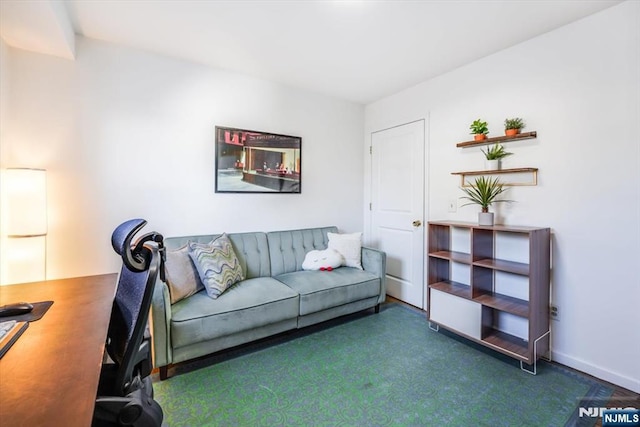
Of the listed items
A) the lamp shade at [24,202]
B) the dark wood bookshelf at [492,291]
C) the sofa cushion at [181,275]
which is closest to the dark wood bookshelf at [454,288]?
the dark wood bookshelf at [492,291]

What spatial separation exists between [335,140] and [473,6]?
200 cm

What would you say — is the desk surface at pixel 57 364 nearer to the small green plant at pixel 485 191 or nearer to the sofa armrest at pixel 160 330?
the sofa armrest at pixel 160 330

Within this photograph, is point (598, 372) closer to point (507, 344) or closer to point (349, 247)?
point (507, 344)

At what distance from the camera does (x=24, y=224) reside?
194 centimetres

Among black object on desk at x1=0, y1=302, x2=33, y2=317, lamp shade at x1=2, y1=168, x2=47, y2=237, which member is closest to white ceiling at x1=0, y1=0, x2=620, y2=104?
lamp shade at x1=2, y1=168, x2=47, y2=237

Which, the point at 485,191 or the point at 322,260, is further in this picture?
the point at 322,260

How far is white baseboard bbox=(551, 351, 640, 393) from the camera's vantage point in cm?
188

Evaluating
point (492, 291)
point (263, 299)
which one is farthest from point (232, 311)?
point (492, 291)

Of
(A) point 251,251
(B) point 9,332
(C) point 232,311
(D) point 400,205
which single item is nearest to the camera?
(B) point 9,332

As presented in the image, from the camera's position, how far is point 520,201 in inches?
94.7

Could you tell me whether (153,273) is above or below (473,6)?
below

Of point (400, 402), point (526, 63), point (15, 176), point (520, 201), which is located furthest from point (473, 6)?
point (15, 176)

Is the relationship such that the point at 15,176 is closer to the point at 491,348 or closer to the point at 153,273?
the point at 153,273

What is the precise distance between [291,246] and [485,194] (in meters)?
1.90
